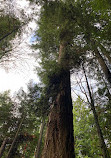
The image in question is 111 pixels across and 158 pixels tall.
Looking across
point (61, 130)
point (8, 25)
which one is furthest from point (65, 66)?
point (8, 25)

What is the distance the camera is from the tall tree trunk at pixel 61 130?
87.7 inches

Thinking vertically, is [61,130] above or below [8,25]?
below

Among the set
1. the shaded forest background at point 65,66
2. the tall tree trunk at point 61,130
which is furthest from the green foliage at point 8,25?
the tall tree trunk at point 61,130

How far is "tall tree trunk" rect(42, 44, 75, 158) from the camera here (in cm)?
223

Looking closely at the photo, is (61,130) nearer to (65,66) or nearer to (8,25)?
(65,66)

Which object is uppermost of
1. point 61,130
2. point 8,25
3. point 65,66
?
point 8,25

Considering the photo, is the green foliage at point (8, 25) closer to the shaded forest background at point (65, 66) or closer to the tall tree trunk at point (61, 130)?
the shaded forest background at point (65, 66)

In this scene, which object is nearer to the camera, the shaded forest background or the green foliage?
the shaded forest background

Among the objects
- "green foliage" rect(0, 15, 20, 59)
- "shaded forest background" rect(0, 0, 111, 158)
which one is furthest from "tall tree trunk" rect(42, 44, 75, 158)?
"green foliage" rect(0, 15, 20, 59)

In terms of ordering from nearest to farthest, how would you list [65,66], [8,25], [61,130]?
[61,130] < [65,66] < [8,25]

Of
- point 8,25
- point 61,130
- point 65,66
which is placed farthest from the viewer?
point 8,25

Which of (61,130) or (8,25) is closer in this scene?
(61,130)

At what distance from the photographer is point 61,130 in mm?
2564

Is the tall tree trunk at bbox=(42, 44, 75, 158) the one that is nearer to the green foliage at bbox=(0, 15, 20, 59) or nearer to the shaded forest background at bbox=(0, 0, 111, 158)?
the shaded forest background at bbox=(0, 0, 111, 158)
